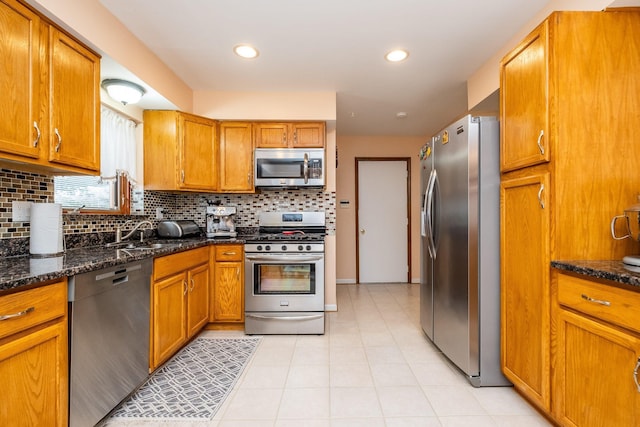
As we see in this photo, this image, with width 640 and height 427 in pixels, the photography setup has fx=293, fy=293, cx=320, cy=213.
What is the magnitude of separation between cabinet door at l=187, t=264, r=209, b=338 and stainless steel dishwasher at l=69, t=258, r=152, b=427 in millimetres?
567

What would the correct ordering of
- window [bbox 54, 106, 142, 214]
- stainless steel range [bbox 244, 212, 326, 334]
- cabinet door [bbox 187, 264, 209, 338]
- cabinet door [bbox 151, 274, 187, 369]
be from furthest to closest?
stainless steel range [bbox 244, 212, 326, 334], cabinet door [bbox 187, 264, 209, 338], window [bbox 54, 106, 142, 214], cabinet door [bbox 151, 274, 187, 369]

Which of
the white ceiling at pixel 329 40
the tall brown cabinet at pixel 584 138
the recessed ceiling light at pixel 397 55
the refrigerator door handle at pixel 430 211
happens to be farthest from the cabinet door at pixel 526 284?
the recessed ceiling light at pixel 397 55

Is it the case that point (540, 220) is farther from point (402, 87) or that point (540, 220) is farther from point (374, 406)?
point (402, 87)

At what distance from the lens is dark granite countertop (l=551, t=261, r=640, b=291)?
3.52 feet

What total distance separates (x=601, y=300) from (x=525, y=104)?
1.05m

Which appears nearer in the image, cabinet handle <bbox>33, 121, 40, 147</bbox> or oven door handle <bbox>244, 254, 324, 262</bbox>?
cabinet handle <bbox>33, 121, 40, 147</bbox>

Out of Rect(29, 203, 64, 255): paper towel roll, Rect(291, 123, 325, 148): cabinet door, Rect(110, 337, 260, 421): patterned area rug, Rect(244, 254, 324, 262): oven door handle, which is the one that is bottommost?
Rect(110, 337, 260, 421): patterned area rug

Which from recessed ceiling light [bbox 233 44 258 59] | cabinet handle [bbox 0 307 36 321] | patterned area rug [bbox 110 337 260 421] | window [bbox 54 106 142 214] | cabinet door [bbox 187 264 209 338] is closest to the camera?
cabinet handle [bbox 0 307 36 321]

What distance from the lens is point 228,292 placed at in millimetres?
2869

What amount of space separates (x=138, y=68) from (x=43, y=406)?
7.05 feet

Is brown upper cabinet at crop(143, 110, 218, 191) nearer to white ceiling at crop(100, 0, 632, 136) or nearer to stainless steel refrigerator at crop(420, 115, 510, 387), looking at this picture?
white ceiling at crop(100, 0, 632, 136)

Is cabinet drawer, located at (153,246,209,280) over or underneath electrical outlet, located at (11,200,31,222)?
underneath

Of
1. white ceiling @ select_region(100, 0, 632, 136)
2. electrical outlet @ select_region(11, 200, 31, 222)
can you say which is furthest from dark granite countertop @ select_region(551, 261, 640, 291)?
electrical outlet @ select_region(11, 200, 31, 222)

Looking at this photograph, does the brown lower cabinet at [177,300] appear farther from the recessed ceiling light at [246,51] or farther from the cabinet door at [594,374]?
the cabinet door at [594,374]
